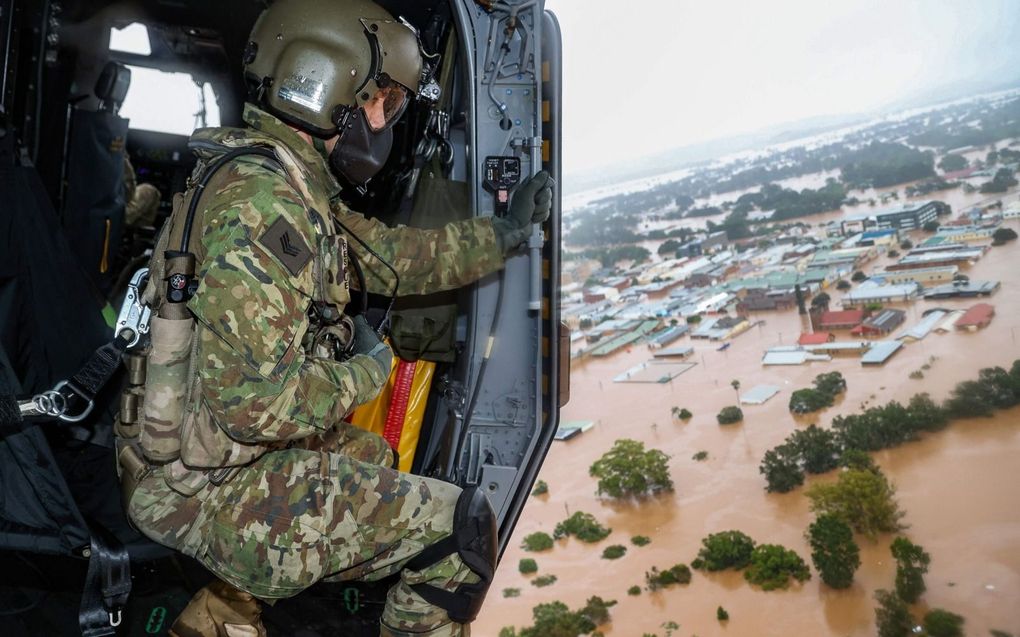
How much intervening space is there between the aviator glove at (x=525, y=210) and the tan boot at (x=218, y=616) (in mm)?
1141

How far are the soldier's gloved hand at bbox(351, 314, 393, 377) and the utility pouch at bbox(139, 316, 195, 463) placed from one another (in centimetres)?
38

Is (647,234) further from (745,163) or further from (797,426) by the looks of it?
(797,426)

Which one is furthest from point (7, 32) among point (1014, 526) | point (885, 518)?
point (1014, 526)

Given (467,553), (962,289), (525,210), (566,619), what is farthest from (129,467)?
(962,289)

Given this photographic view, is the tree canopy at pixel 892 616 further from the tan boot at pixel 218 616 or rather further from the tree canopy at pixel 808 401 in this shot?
the tan boot at pixel 218 616

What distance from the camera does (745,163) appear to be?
4551 mm

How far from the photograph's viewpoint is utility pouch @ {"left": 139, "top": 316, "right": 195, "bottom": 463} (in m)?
1.39

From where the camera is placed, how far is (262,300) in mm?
1295

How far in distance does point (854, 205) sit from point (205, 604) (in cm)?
380

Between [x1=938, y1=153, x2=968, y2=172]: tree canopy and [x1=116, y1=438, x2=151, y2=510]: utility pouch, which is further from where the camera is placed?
[x1=938, y1=153, x2=968, y2=172]: tree canopy

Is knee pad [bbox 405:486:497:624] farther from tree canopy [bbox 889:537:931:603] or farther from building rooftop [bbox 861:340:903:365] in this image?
building rooftop [bbox 861:340:903:365]

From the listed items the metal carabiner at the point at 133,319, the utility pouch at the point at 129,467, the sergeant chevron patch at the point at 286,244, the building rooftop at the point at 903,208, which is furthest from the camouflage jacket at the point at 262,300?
the building rooftop at the point at 903,208

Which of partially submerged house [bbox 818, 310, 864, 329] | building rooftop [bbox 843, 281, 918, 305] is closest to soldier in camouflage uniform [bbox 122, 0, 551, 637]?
partially submerged house [bbox 818, 310, 864, 329]

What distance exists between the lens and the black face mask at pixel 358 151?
1612mm
